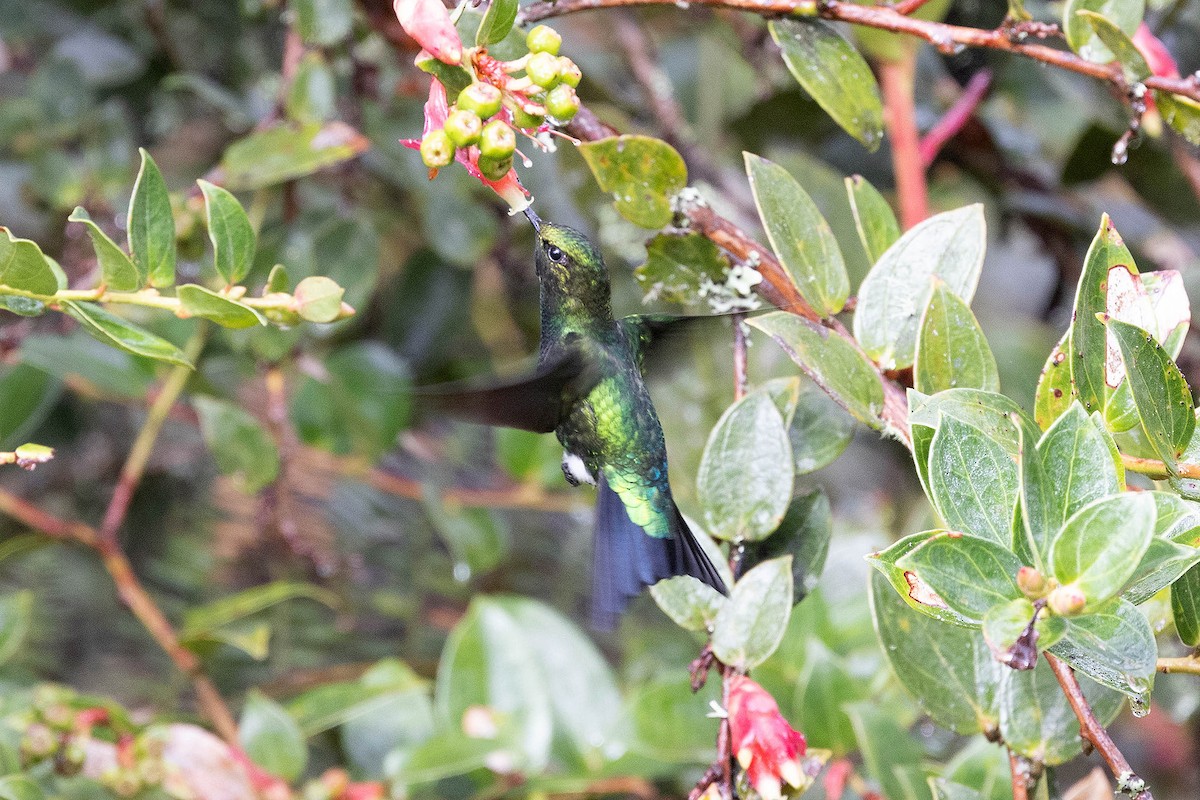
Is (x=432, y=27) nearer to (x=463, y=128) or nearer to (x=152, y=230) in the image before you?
(x=463, y=128)

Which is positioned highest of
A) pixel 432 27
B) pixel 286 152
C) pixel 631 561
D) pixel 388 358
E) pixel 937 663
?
pixel 432 27

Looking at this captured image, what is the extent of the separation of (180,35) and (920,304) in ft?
4.28

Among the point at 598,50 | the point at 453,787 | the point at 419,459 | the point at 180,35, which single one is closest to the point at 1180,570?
the point at 453,787

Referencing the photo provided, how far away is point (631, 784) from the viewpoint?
3.70 feet

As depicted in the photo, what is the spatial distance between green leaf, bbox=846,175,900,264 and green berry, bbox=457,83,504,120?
11.5 inches

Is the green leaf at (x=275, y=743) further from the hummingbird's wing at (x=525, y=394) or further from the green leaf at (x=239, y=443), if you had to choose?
the hummingbird's wing at (x=525, y=394)

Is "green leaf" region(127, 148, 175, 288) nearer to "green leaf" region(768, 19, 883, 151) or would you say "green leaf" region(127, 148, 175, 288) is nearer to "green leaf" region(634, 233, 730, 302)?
"green leaf" region(634, 233, 730, 302)

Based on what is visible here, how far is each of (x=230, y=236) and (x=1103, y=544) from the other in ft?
1.84

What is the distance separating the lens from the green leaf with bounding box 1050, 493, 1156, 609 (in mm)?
484

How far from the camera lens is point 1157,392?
586 millimetres

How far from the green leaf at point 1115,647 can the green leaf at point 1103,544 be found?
0.03m

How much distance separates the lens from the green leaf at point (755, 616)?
69 cm

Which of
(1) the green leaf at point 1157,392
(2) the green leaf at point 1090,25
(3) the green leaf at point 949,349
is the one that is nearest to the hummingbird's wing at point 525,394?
(3) the green leaf at point 949,349

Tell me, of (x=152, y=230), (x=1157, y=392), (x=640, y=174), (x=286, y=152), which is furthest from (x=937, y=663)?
(x=286, y=152)
